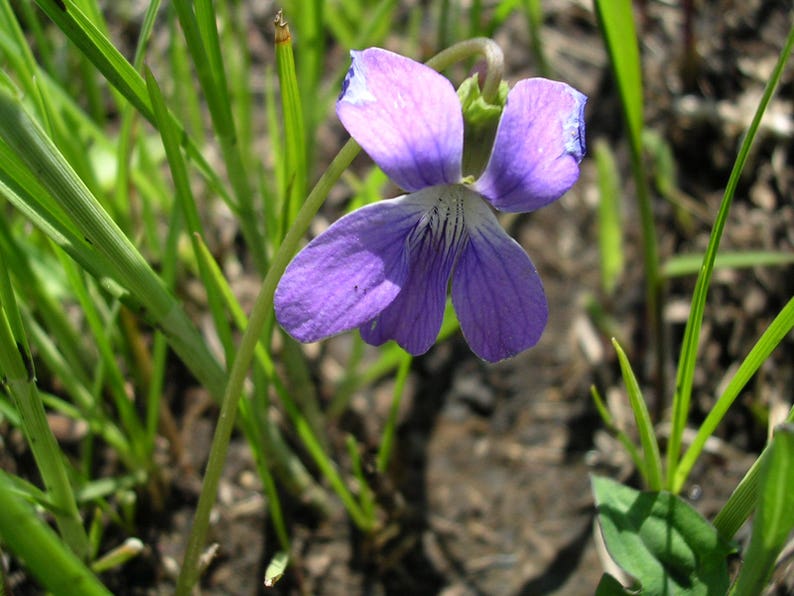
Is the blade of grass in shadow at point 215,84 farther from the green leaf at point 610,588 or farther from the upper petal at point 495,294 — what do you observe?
the green leaf at point 610,588

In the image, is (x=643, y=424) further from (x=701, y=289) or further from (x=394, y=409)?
(x=394, y=409)

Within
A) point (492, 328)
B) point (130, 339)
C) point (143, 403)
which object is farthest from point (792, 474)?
point (143, 403)

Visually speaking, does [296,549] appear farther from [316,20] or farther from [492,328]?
Answer: [316,20]

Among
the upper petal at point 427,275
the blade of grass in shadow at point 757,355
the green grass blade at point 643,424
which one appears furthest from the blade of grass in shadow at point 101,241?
the blade of grass in shadow at point 757,355

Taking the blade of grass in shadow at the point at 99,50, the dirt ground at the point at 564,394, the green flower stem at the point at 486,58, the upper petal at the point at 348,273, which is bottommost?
the dirt ground at the point at 564,394

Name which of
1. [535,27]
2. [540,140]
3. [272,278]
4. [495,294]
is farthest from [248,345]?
[535,27]

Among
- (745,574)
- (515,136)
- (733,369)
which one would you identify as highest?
(515,136)

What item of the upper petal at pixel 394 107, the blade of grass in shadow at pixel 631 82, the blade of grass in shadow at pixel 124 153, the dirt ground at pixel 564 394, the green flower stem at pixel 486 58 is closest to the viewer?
the upper petal at pixel 394 107
